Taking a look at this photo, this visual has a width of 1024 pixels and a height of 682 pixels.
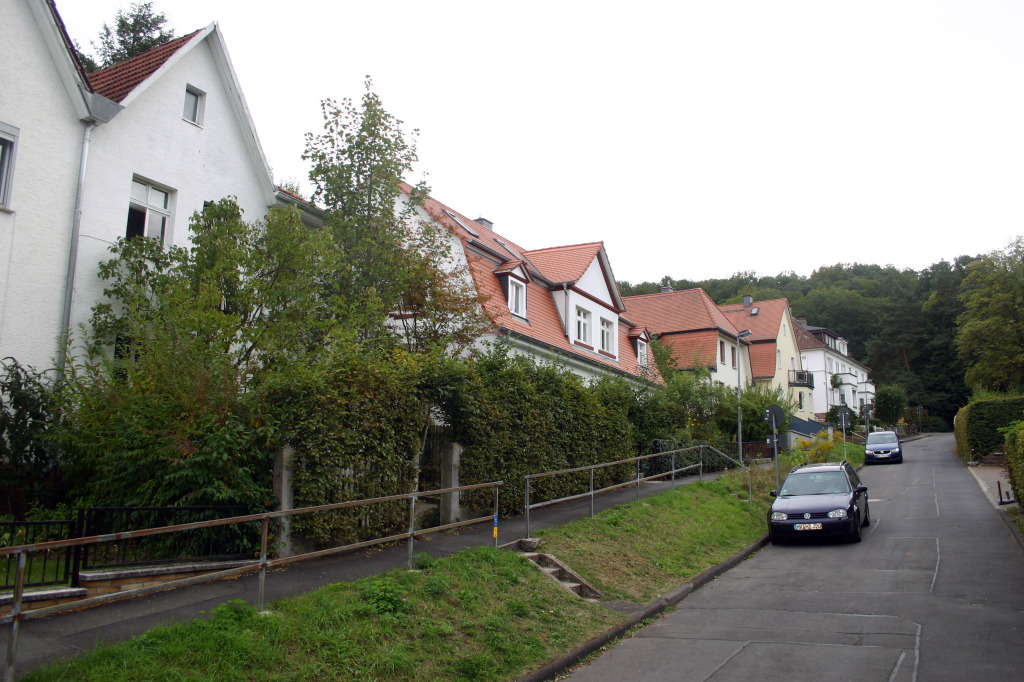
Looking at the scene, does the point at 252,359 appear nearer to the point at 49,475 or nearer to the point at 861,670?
the point at 49,475

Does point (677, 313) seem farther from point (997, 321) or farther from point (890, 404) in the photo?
point (890, 404)

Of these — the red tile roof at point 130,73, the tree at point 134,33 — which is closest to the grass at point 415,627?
the red tile roof at point 130,73

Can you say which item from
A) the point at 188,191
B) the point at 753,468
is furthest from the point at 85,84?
the point at 753,468

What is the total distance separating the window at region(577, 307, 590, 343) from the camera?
26.8 meters

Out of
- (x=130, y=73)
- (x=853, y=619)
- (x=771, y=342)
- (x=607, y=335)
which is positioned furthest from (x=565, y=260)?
(x=771, y=342)

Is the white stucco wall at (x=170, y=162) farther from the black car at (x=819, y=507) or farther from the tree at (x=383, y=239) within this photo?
the black car at (x=819, y=507)

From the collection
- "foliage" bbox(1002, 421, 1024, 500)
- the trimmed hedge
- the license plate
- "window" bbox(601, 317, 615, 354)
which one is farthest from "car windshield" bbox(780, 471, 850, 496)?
the trimmed hedge

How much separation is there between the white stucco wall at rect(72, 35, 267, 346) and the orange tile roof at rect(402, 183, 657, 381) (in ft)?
14.2

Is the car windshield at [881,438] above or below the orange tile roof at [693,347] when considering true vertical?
below

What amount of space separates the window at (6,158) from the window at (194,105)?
3.72 m

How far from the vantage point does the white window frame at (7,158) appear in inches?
451

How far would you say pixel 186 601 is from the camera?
7012mm

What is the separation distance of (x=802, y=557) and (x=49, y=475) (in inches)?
496

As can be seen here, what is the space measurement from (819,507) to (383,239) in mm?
10393
